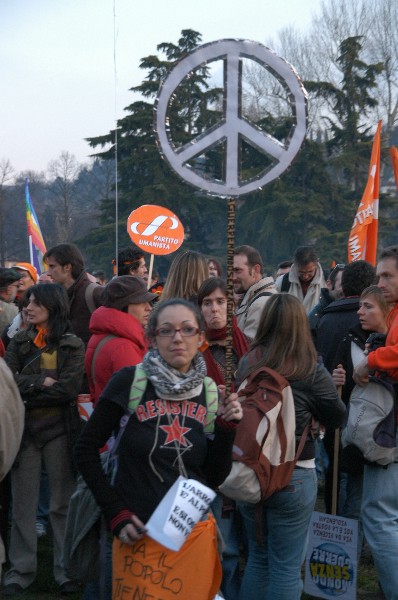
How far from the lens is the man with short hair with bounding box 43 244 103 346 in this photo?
6.31 meters

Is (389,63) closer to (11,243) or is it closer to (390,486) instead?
(11,243)

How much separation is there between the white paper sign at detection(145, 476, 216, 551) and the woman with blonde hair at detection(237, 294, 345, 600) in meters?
1.06

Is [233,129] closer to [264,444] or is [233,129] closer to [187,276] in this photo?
[264,444]

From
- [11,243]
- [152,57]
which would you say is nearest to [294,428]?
[152,57]

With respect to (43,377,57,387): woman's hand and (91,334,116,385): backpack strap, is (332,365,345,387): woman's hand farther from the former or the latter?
(43,377,57,387): woman's hand

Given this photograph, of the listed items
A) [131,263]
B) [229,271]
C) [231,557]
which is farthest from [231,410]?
[131,263]

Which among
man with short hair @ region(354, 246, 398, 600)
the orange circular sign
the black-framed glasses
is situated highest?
the orange circular sign

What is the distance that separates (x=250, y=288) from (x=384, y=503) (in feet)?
5.62

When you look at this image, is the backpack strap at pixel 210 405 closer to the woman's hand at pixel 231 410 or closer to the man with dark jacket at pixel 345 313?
the woman's hand at pixel 231 410

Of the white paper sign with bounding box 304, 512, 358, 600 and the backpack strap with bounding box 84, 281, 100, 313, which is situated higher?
the backpack strap with bounding box 84, 281, 100, 313

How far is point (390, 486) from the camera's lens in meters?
4.89

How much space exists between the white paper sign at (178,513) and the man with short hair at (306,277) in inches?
197

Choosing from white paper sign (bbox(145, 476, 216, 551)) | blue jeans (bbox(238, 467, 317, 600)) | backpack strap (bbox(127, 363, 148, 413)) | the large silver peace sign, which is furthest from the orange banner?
the large silver peace sign

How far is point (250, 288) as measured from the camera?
5852mm
